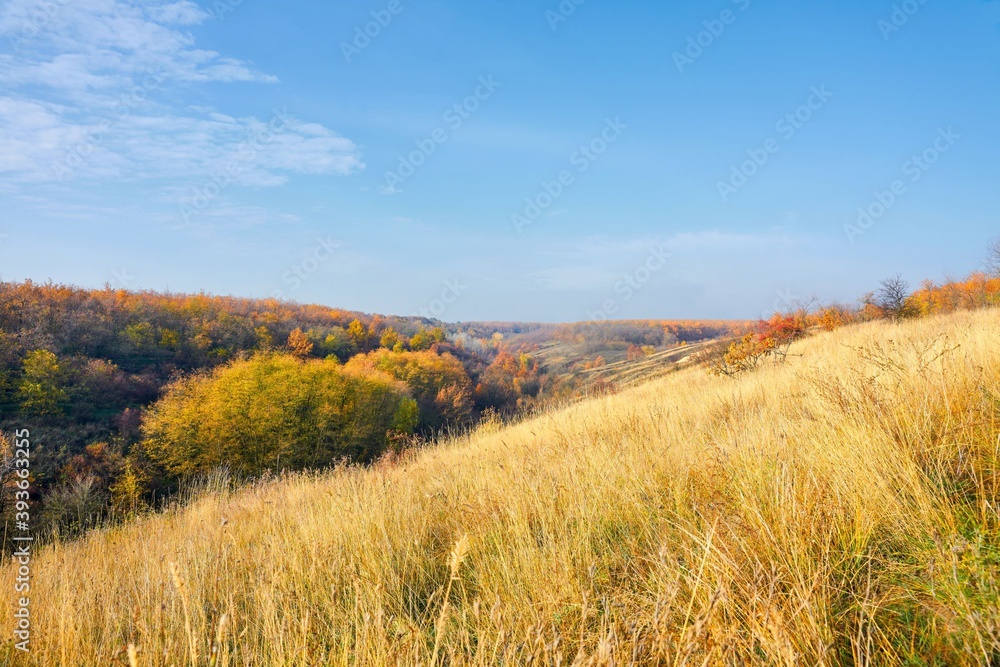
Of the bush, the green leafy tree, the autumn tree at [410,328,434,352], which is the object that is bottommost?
the bush

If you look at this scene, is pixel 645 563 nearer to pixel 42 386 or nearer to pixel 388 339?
pixel 42 386

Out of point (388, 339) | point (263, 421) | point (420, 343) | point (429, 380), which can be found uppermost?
point (388, 339)

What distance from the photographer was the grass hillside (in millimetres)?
1726

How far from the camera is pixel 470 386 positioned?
68312mm

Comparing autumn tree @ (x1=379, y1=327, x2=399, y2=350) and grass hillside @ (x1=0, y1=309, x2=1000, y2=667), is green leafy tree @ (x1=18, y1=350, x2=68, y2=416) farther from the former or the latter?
autumn tree @ (x1=379, y1=327, x2=399, y2=350)

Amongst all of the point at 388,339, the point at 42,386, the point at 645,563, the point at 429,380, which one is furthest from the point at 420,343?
the point at 645,563

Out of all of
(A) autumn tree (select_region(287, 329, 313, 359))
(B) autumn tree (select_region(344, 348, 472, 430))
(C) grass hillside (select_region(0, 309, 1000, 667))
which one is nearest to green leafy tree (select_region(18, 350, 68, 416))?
(B) autumn tree (select_region(344, 348, 472, 430))

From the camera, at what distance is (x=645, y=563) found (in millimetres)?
2641

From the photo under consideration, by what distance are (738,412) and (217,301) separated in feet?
288

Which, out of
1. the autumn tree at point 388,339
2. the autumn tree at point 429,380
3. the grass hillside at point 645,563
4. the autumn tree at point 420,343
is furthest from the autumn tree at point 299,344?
the grass hillside at point 645,563

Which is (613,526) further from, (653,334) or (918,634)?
(653,334)

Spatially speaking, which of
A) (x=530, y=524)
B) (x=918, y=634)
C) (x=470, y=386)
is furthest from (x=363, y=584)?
(x=470, y=386)

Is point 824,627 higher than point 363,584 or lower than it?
higher

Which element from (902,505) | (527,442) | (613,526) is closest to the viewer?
(902,505)
